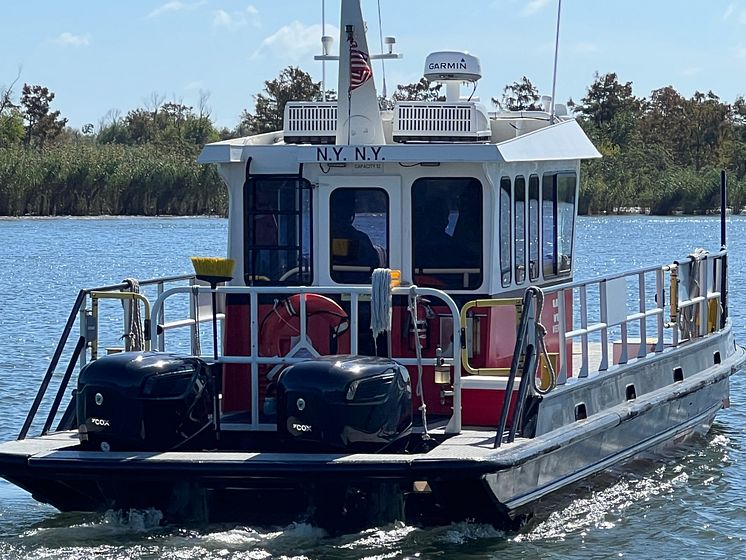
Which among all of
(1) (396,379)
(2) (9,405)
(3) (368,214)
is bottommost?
(2) (9,405)

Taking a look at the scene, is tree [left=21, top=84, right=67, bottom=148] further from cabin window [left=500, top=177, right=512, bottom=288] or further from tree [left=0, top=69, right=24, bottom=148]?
cabin window [left=500, top=177, right=512, bottom=288]

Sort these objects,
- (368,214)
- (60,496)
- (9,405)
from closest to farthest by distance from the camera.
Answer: (60,496) → (368,214) → (9,405)

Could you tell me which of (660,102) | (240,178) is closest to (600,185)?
(660,102)

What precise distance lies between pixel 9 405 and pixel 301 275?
654cm

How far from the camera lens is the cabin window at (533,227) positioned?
404 inches

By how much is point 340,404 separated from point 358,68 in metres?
2.62

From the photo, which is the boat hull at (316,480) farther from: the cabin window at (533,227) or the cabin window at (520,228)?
the cabin window at (533,227)

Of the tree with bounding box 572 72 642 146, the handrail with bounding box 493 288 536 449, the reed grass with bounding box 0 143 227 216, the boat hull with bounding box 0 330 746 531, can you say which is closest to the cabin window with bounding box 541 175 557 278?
the boat hull with bounding box 0 330 746 531

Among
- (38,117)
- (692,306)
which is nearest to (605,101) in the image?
(38,117)

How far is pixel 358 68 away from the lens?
953 centimetres

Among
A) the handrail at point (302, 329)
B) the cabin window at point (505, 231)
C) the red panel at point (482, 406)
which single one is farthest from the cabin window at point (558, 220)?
the handrail at point (302, 329)

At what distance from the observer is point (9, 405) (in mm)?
15211

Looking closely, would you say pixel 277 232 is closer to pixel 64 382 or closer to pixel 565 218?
pixel 64 382

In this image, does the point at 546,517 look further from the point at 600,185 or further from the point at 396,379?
the point at 600,185
